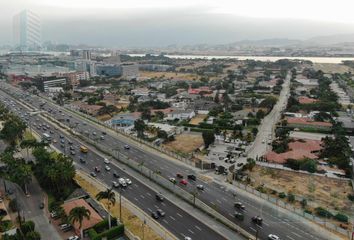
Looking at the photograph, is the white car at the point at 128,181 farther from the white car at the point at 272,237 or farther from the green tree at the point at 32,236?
the white car at the point at 272,237

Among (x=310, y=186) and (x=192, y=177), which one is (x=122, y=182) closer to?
(x=192, y=177)

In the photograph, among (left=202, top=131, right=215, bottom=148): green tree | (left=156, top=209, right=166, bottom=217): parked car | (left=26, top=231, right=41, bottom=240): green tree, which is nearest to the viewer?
(left=26, top=231, right=41, bottom=240): green tree

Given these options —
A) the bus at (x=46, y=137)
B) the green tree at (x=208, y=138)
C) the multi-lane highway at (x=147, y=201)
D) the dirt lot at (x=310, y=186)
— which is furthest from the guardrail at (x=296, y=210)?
the bus at (x=46, y=137)

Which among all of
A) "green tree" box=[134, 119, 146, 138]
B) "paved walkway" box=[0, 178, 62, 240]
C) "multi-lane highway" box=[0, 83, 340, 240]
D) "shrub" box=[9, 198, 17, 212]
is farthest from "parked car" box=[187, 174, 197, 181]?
"green tree" box=[134, 119, 146, 138]

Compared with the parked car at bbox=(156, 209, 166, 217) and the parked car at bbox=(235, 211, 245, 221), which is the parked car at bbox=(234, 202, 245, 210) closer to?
the parked car at bbox=(235, 211, 245, 221)

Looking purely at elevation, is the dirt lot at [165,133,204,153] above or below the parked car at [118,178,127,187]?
below
